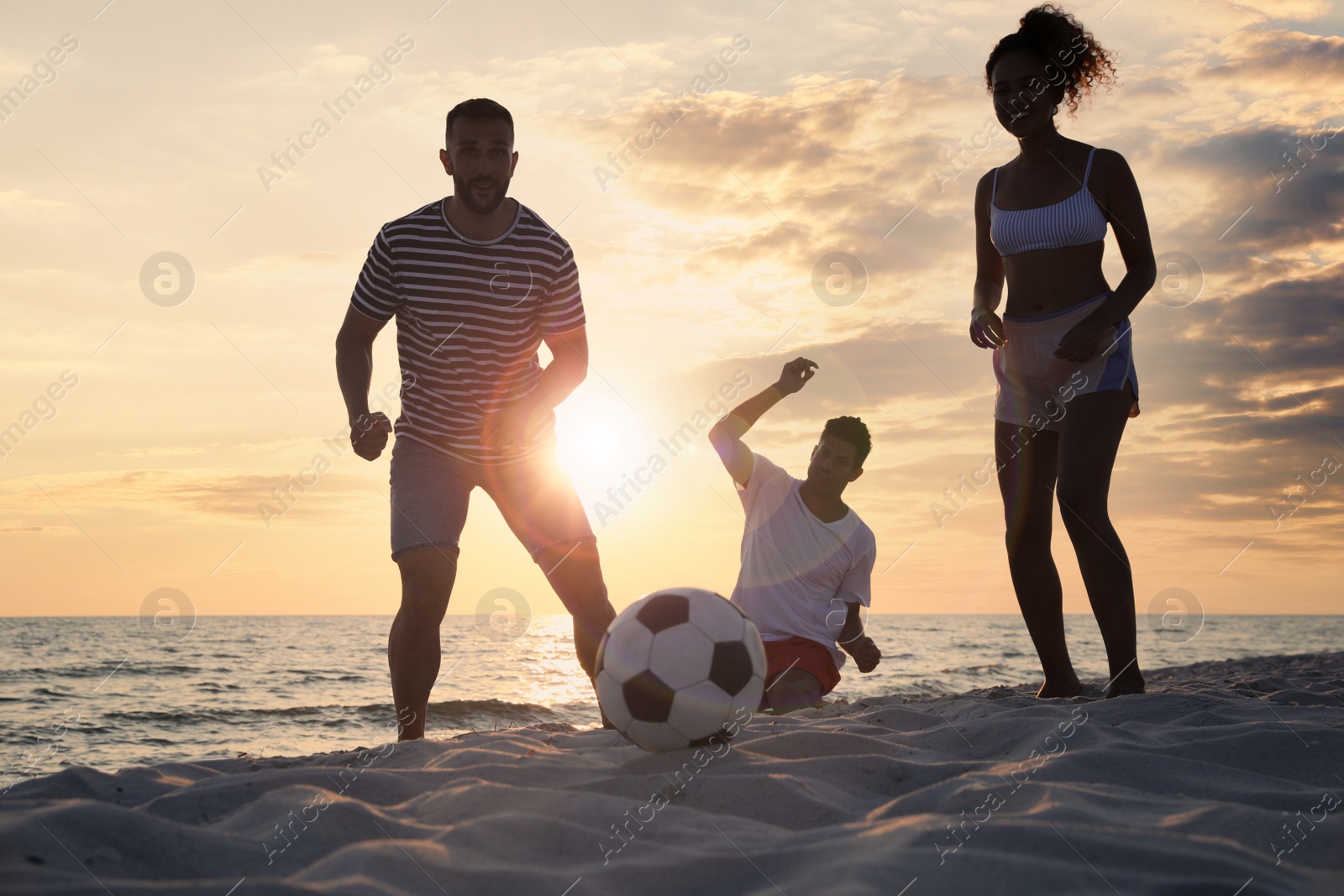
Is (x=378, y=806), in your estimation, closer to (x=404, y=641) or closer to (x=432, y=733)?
(x=404, y=641)

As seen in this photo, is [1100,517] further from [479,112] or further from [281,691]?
[281,691]

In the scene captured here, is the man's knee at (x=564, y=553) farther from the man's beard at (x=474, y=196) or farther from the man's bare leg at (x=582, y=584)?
the man's beard at (x=474, y=196)

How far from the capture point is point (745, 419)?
4.88m

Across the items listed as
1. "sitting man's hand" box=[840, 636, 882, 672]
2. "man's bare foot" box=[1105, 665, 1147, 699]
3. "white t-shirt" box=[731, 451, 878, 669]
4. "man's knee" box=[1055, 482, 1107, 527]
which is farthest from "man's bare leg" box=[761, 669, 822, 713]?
"man's knee" box=[1055, 482, 1107, 527]

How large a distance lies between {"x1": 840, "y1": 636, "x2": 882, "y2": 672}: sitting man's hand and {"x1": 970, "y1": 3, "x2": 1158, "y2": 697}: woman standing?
75 centimetres

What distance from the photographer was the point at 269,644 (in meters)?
26.2

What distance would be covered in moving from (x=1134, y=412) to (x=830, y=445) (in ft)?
5.19

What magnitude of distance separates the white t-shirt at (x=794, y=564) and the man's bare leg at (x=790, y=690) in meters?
0.20

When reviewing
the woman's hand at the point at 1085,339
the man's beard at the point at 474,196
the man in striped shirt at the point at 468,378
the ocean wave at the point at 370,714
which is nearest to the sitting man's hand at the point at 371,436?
the man in striped shirt at the point at 468,378

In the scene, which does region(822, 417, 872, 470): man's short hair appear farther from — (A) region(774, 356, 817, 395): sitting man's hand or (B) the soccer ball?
(B) the soccer ball

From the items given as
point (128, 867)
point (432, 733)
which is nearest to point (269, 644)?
point (432, 733)

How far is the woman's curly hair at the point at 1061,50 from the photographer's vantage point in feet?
13.0

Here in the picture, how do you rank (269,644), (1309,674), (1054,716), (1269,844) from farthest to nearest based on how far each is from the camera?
(269,644), (1309,674), (1054,716), (1269,844)

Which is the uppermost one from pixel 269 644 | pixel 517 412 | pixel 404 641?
pixel 517 412
